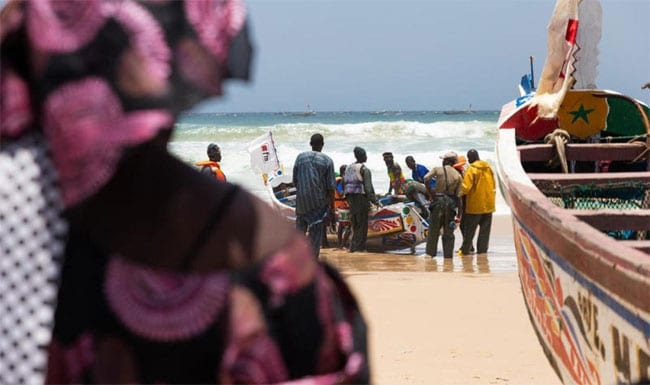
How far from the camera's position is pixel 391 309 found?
7562mm

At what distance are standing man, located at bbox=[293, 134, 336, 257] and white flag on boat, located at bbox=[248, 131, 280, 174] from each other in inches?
257

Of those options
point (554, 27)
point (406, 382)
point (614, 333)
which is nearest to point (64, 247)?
point (614, 333)

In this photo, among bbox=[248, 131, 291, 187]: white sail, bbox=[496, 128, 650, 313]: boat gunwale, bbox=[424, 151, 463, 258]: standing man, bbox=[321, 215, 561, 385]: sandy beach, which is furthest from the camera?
bbox=[248, 131, 291, 187]: white sail

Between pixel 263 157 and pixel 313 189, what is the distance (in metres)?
6.84

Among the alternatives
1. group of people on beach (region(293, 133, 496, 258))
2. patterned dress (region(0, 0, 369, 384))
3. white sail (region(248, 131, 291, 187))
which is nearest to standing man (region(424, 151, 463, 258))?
group of people on beach (region(293, 133, 496, 258))

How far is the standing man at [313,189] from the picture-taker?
869 centimetres

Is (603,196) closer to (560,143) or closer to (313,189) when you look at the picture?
(560,143)

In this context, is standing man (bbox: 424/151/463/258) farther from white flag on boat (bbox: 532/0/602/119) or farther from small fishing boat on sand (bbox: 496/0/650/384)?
white flag on boat (bbox: 532/0/602/119)

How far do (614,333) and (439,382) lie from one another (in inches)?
89.6

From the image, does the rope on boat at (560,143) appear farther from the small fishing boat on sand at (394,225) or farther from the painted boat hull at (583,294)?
the small fishing boat on sand at (394,225)

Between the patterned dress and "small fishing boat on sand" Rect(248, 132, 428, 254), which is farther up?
the patterned dress

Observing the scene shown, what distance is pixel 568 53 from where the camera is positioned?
778cm

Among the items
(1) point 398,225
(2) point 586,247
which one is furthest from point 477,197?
(2) point 586,247

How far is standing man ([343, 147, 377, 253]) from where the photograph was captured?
12.6m
